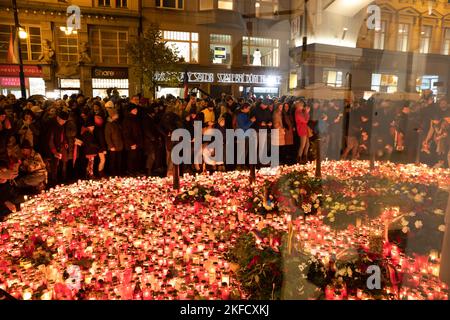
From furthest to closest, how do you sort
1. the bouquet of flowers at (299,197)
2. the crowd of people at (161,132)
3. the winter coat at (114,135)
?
the winter coat at (114,135) < the crowd of people at (161,132) < the bouquet of flowers at (299,197)

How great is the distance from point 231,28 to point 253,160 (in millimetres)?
24142

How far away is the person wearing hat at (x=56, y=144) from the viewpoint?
953 cm

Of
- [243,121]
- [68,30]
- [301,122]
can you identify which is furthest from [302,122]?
[68,30]

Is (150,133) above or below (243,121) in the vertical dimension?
below

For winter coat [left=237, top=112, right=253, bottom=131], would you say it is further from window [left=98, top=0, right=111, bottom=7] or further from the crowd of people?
window [left=98, top=0, right=111, bottom=7]

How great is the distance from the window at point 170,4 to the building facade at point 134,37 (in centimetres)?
7

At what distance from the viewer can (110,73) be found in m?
28.2

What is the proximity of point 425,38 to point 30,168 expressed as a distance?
4025 cm

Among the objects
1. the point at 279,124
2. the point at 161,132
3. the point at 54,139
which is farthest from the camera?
the point at 279,124

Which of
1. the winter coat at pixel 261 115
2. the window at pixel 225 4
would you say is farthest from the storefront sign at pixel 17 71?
the winter coat at pixel 261 115

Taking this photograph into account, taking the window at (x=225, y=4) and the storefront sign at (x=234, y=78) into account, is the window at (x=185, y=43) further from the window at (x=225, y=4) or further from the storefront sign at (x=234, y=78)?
the window at (x=225, y=4)
